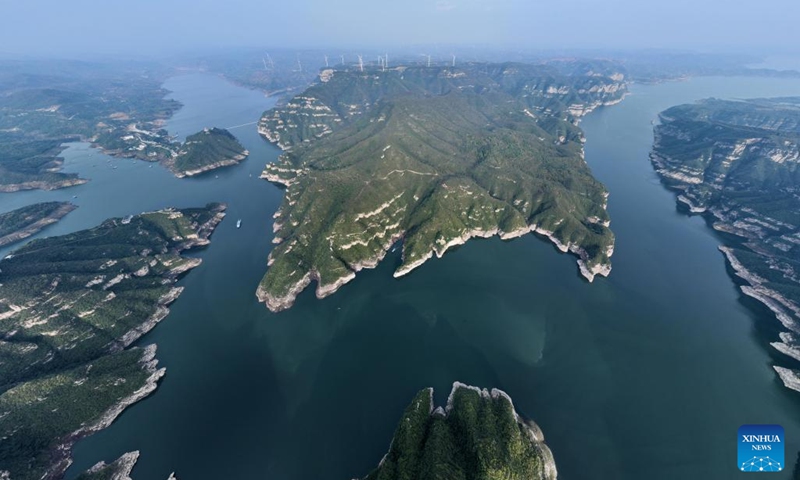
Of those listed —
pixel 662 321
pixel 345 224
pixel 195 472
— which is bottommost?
pixel 195 472

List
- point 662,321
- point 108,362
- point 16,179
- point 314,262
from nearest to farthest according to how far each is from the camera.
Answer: point 108,362 < point 662,321 < point 314,262 < point 16,179

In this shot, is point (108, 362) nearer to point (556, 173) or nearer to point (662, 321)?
point (662, 321)

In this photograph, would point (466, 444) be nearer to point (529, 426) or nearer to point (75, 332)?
point (529, 426)

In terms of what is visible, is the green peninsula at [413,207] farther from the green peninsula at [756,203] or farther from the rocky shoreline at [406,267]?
the green peninsula at [756,203]

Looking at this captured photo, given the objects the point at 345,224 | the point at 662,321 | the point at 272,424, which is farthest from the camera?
the point at 345,224

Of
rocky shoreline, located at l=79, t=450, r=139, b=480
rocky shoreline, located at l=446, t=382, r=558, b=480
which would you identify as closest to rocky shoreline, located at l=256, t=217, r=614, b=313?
rocky shoreline, located at l=79, t=450, r=139, b=480

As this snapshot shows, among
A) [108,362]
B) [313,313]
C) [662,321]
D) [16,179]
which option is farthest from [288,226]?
[16,179]

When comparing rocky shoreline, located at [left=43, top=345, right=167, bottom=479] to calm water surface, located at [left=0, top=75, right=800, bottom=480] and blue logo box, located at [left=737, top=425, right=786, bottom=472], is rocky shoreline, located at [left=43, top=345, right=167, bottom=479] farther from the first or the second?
blue logo box, located at [left=737, top=425, right=786, bottom=472]
